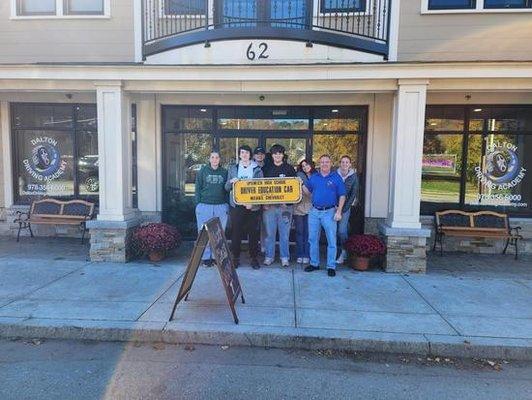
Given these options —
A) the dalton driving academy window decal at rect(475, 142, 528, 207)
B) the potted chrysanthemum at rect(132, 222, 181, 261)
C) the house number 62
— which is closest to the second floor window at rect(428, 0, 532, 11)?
the dalton driving academy window decal at rect(475, 142, 528, 207)

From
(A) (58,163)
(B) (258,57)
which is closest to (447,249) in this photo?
(B) (258,57)

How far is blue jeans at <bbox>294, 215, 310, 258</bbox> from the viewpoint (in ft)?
22.6

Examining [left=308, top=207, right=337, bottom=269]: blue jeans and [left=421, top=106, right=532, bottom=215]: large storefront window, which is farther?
[left=421, top=106, right=532, bottom=215]: large storefront window

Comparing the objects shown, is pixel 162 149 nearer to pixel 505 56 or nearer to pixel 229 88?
pixel 229 88

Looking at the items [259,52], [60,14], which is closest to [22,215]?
[60,14]

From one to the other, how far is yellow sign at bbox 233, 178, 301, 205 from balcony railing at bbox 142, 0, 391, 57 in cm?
250

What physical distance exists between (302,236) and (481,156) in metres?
4.05

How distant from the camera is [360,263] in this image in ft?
22.0

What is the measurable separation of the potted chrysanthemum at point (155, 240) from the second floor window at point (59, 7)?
14.4ft

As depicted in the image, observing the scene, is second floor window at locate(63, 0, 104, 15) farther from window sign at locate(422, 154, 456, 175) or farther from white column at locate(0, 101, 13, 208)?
window sign at locate(422, 154, 456, 175)

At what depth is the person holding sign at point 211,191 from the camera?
6594 mm

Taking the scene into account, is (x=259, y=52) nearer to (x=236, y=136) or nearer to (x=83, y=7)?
(x=236, y=136)

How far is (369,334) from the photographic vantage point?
436cm

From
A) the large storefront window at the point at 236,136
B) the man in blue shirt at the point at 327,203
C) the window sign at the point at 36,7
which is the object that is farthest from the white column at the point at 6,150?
the man in blue shirt at the point at 327,203
